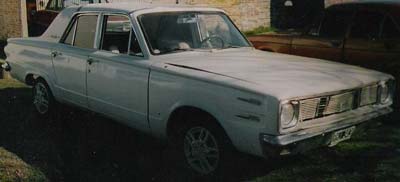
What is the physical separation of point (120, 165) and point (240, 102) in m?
1.61

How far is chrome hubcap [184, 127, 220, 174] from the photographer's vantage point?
15.2 feet

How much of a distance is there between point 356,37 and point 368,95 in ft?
7.72

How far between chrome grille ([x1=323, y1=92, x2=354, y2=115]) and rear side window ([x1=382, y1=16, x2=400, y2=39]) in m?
2.44

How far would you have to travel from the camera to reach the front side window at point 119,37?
5.45 metres

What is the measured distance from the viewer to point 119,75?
5.40 m

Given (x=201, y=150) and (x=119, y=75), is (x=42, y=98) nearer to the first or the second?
(x=119, y=75)

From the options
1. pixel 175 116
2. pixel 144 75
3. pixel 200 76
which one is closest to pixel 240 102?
pixel 200 76

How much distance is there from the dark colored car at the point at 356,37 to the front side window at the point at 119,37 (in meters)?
3.11

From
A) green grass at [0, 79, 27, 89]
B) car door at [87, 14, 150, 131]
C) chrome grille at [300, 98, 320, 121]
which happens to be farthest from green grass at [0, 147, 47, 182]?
green grass at [0, 79, 27, 89]

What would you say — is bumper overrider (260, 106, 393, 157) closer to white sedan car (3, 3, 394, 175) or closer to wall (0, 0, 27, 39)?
white sedan car (3, 3, 394, 175)

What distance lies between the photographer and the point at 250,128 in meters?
4.14

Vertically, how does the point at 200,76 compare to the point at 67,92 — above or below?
above

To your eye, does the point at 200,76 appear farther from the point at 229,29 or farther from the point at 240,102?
the point at 229,29

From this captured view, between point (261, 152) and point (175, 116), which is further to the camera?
point (175, 116)
